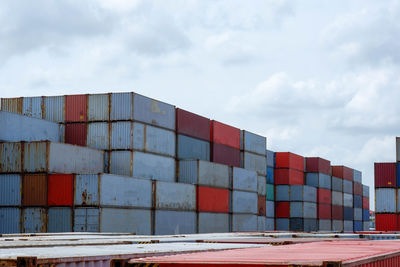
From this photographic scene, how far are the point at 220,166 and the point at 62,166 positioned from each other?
1815 centimetres

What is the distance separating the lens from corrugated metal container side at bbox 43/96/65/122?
4725 centimetres

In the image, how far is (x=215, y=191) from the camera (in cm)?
5312

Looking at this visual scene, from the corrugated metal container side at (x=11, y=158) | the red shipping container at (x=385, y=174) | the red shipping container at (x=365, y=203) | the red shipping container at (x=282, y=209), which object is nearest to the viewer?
the corrugated metal container side at (x=11, y=158)

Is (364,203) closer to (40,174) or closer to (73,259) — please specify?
(40,174)

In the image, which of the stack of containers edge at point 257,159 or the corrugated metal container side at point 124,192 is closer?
A: the corrugated metal container side at point 124,192

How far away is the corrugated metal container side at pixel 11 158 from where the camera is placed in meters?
39.7

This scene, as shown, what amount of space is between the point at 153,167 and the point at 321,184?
47.7 m

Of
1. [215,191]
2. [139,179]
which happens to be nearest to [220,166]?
[215,191]

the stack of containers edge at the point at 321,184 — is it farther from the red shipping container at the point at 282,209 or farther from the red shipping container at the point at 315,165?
the red shipping container at the point at 282,209

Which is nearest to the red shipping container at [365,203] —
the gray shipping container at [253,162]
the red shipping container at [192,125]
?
the gray shipping container at [253,162]

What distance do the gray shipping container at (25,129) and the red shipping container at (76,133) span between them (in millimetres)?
854

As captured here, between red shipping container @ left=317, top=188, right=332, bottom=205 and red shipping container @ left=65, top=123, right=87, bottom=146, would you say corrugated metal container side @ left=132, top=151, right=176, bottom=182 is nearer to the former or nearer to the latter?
red shipping container @ left=65, top=123, right=87, bottom=146

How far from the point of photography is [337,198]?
96.0 m

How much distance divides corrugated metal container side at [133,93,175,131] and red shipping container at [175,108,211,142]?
1.19 meters
